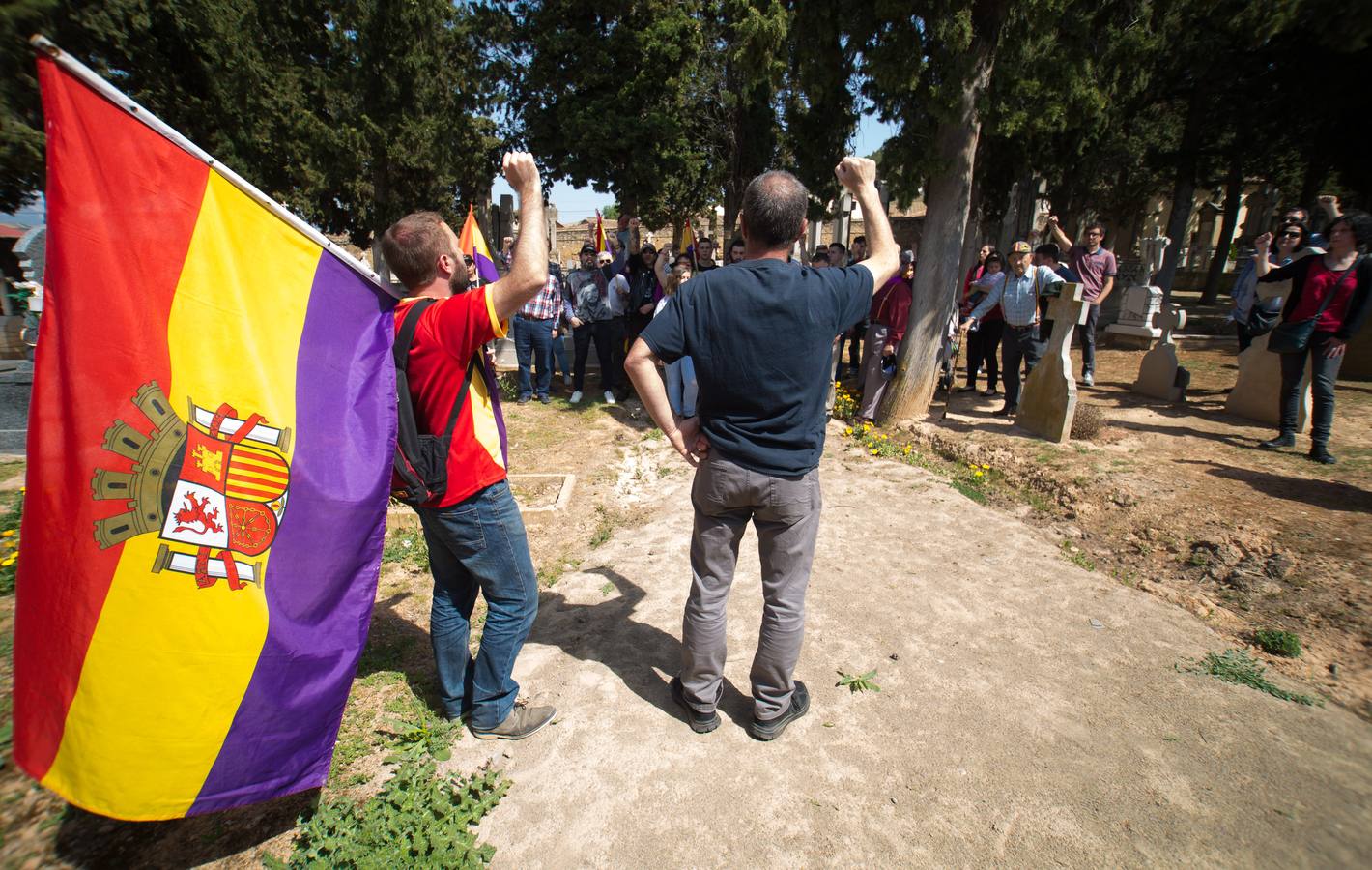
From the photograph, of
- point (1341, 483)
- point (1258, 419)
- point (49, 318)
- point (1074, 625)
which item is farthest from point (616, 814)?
point (1258, 419)

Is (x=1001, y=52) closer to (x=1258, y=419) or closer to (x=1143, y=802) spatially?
(x=1258, y=419)

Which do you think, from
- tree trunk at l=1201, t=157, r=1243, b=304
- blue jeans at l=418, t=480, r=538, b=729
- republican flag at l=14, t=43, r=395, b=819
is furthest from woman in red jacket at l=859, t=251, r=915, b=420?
tree trunk at l=1201, t=157, r=1243, b=304

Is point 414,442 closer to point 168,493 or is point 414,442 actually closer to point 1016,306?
point 168,493

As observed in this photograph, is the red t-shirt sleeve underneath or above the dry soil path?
above

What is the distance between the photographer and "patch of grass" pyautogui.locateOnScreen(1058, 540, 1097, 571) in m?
4.41

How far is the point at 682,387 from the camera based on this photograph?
766 cm

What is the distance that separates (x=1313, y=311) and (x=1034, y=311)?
2.28 metres

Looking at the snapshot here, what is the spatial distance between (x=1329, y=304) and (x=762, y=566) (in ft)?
20.7

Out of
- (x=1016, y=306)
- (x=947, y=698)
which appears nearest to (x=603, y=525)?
(x=947, y=698)

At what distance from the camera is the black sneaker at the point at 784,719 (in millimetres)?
2811

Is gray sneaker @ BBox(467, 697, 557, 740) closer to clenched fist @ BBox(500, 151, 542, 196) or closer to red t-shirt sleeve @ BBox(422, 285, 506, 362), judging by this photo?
red t-shirt sleeve @ BBox(422, 285, 506, 362)

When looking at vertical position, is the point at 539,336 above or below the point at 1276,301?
below

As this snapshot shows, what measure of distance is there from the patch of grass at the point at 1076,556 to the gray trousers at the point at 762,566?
2.73 meters

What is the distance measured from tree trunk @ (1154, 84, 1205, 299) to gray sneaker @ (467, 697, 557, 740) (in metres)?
19.1
